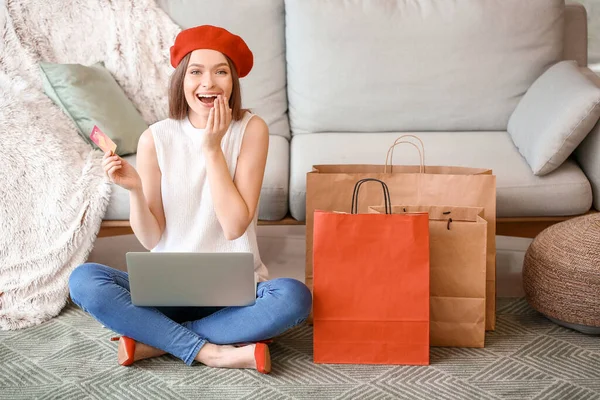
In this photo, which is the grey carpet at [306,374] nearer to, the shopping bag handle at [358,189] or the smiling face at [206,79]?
the shopping bag handle at [358,189]

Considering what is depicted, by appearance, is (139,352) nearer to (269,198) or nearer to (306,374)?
(306,374)

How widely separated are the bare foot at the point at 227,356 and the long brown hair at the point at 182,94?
0.60 meters

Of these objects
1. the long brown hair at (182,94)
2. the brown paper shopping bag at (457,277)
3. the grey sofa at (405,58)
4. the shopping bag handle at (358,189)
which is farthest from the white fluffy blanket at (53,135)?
the brown paper shopping bag at (457,277)

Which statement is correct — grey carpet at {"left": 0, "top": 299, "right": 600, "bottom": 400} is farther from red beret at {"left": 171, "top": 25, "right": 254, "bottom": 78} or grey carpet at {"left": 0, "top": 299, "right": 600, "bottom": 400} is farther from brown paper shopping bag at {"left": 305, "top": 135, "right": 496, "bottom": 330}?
red beret at {"left": 171, "top": 25, "right": 254, "bottom": 78}

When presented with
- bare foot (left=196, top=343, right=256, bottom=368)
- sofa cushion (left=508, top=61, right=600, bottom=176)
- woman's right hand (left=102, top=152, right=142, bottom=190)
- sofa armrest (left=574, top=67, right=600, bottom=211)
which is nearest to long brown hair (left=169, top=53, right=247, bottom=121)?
woman's right hand (left=102, top=152, right=142, bottom=190)

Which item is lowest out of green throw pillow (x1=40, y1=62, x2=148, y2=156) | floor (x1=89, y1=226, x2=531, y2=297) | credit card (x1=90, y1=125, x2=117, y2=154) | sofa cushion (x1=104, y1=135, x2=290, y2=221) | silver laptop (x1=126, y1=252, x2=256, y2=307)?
floor (x1=89, y1=226, x2=531, y2=297)

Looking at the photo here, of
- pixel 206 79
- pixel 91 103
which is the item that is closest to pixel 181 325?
pixel 206 79

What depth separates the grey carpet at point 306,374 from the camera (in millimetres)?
1701

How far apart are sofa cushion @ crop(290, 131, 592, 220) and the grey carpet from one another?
0.44 m

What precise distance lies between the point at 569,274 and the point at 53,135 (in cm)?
164

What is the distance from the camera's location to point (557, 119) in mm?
2311

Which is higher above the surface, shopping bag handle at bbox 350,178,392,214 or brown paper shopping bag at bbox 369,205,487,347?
shopping bag handle at bbox 350,178,392,214

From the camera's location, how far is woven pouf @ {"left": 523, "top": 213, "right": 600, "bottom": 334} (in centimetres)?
191

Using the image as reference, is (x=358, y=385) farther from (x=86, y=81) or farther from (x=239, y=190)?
(x=86, y=81)
